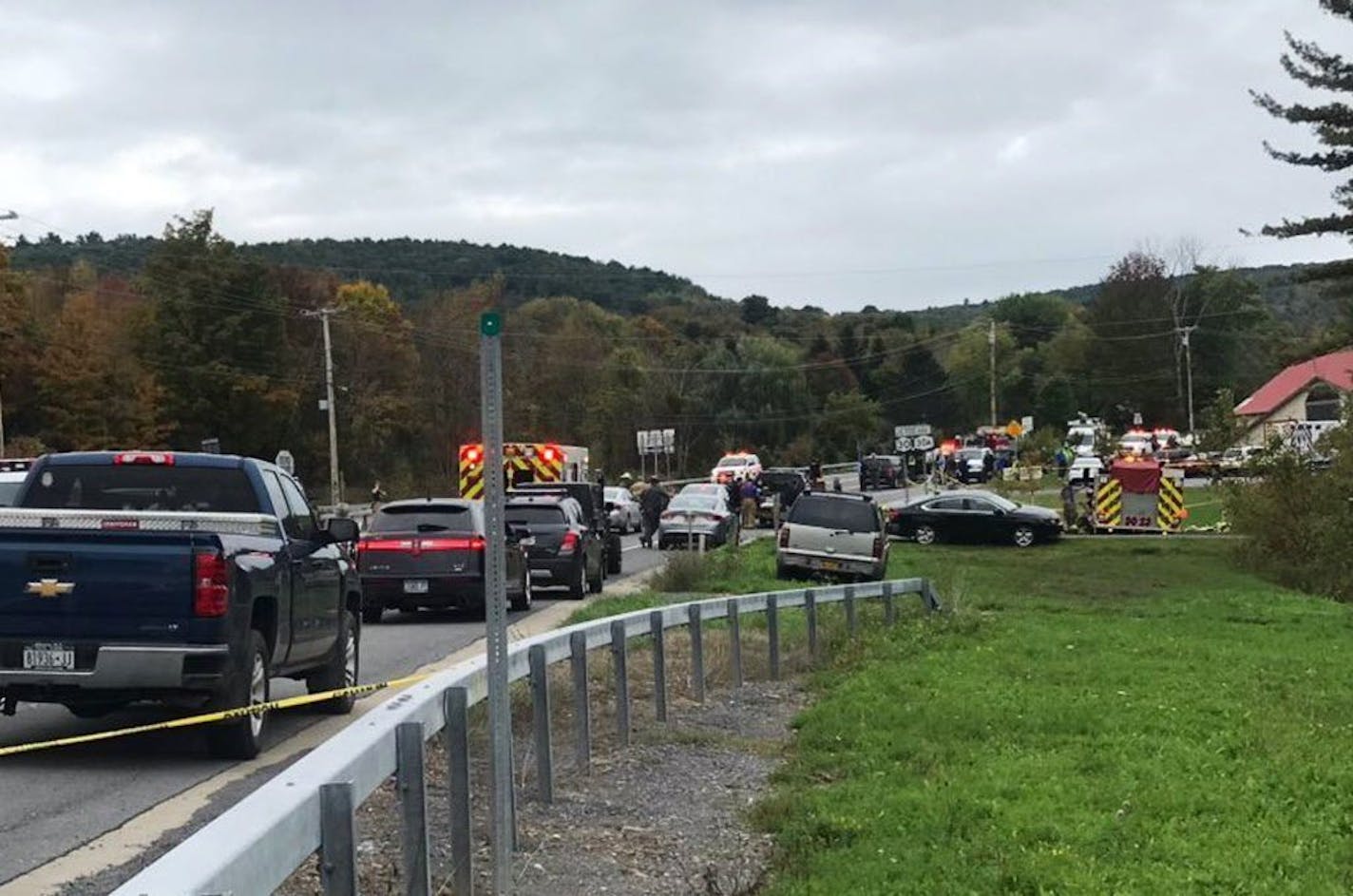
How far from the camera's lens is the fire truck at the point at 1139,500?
1750 inches

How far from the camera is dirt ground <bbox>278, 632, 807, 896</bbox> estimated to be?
670cm

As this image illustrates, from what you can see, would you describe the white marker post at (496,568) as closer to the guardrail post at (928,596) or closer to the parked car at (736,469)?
the guardrail post at (928,596)

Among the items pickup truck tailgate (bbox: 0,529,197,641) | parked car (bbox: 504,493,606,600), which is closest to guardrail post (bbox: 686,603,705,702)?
pickup truck tailgate (bbox: 0,529,197,641)

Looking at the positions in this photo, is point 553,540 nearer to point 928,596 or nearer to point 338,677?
point 928,596

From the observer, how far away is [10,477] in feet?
64.6

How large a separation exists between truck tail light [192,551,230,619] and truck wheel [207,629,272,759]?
50 cm

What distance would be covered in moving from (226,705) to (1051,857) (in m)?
5.11

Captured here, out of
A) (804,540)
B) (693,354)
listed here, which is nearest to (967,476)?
(693,354)

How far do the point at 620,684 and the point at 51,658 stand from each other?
11.2ft

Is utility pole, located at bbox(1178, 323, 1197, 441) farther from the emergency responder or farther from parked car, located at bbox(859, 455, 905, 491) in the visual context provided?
the emergency responder

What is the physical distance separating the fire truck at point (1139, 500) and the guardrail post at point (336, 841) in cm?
4229

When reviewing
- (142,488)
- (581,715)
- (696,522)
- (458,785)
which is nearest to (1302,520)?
(696,522)

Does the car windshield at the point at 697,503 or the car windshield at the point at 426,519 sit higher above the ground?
the car windshield at the point at 426,519

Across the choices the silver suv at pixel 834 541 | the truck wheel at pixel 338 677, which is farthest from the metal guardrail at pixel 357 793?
the silver suv at pixel 834 541
